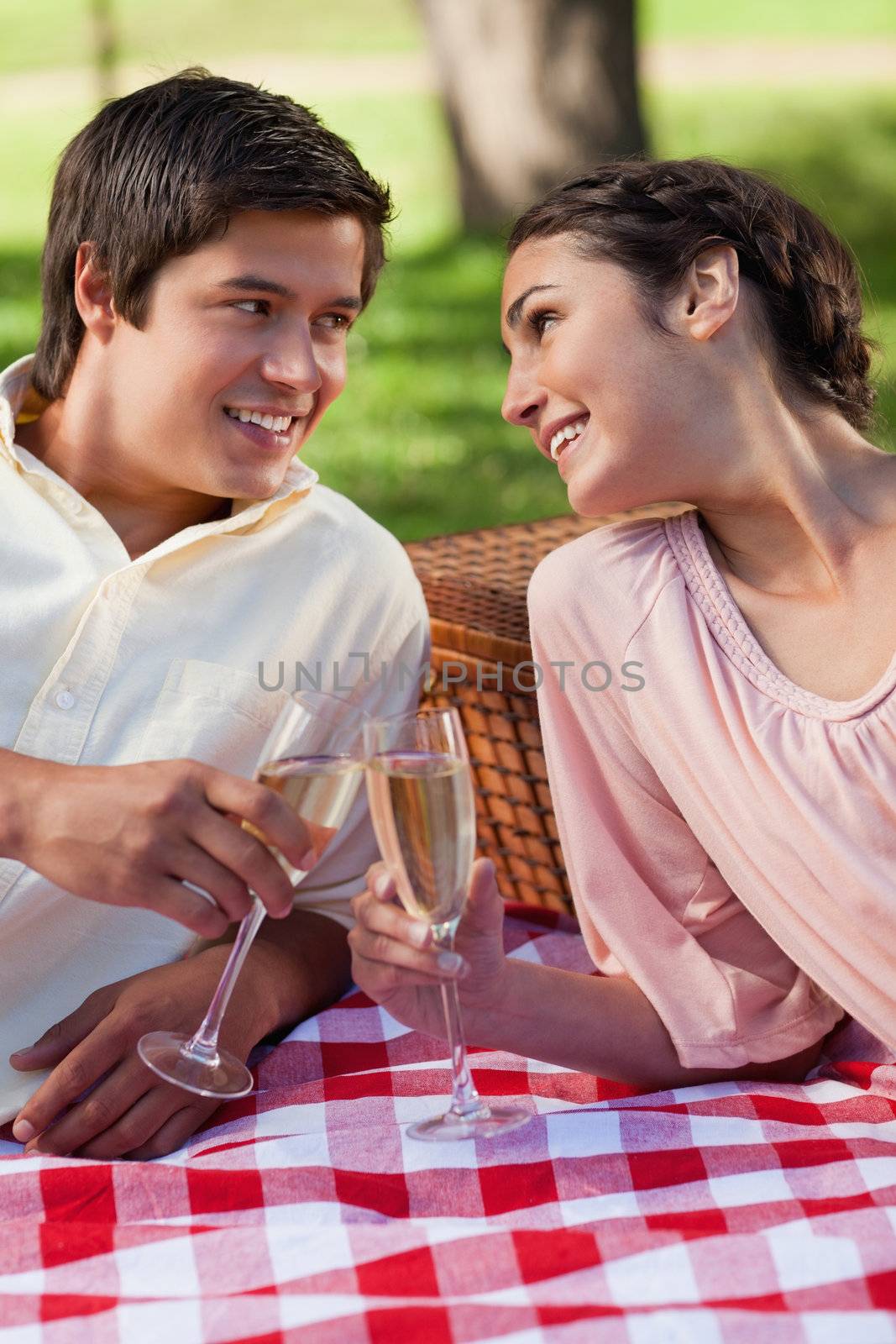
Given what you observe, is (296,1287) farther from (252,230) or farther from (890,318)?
(890,318)

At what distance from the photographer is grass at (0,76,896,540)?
6.06m

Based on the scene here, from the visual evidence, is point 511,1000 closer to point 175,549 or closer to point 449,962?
point 449,962

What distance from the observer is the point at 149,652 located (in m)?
2.22

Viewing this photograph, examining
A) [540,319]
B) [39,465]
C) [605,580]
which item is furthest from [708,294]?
[39,465]

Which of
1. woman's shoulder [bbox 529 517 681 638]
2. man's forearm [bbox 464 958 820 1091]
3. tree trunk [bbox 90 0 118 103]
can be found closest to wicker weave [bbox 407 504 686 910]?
woman's shoulder [bbox 529 517 681 638]

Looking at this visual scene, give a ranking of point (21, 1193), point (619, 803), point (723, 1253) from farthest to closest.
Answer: point (619, 803)
point (21, 1193)
point (723, 1253)

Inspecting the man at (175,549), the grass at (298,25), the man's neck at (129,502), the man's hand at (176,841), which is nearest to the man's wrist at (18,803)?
the man's hand at (176,841)

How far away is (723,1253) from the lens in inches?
60.9

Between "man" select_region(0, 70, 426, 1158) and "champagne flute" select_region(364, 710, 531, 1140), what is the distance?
0.53 m

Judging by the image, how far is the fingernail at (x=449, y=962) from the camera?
1.68 meters

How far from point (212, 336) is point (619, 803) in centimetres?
86

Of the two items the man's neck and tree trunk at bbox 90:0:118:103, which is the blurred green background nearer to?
tree trunk at bbox 90:0:118:103

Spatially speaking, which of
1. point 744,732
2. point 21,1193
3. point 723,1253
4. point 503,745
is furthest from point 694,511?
point 21,1193

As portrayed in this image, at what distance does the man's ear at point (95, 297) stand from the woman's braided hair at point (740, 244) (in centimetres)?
66
